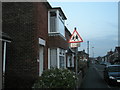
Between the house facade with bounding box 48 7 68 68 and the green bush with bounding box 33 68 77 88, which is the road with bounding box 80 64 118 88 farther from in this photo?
the green bush with bounding box 33 68 77 88

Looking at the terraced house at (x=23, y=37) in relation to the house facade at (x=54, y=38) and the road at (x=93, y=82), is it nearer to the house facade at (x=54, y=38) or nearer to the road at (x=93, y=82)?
the house facade at (x=54, y=38)

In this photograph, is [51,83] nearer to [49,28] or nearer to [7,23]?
[7,23]

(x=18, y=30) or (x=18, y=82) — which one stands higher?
(x=18, y=30)

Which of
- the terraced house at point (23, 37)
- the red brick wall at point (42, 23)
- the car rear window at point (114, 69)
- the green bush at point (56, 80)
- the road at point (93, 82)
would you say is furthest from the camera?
the car rear window at point (114, 69)

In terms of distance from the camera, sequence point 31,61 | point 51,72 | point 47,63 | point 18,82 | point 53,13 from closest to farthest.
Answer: point 51,72
point 18,82
point 31,61
point 47,63
point 53,13

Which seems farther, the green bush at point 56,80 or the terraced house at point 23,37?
the terraced house at point 23,37

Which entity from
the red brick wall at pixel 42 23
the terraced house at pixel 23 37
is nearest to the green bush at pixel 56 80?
the terraced house at pixel 23 37

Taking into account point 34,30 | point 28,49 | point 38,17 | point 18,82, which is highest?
point 38,17

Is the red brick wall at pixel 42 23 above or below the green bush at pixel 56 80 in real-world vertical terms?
above

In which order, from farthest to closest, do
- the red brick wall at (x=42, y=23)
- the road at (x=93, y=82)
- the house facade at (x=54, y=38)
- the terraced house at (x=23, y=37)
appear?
the road at (x=93, y=82) → the house facade at (x=54, y=38) → the red brick wall at (x=42, y=23) → the terraced house at (x=23, y=37)

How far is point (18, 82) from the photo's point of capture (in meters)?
8.74

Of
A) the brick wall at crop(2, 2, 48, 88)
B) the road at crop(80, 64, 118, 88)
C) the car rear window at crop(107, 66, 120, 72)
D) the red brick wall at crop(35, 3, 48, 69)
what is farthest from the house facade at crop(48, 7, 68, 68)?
the car rear window at crop(107, 66, 120, 72)

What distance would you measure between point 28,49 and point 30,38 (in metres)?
0.57

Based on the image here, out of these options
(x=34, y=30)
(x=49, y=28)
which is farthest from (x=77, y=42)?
(x=49, y=28)
